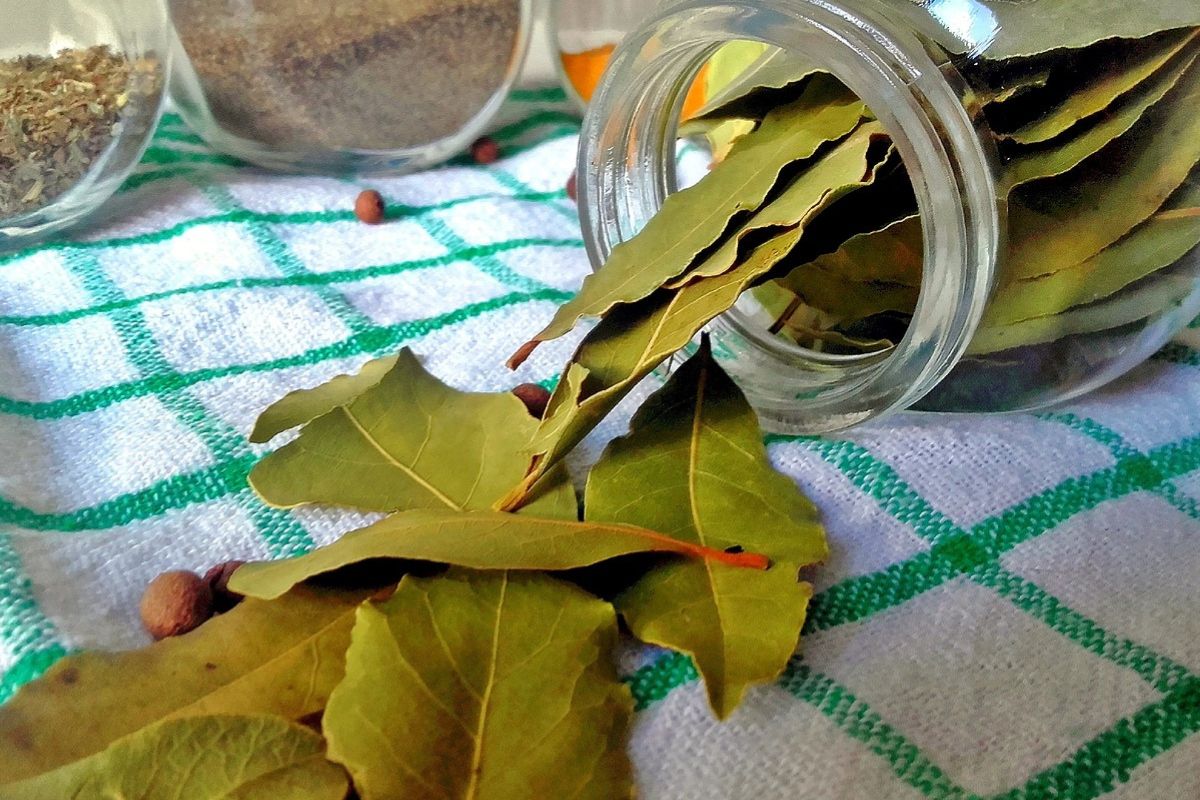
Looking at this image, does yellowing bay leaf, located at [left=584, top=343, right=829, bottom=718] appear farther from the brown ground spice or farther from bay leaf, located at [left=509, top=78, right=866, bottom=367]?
the brown ground spice

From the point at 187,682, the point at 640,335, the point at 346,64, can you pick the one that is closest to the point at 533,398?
the point at 640,335

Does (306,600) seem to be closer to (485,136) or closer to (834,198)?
(834,198)

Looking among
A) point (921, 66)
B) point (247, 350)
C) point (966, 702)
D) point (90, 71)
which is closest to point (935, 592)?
point (966, 702)

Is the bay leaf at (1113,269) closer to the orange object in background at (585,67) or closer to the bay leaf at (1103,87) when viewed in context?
the bay leaf at (1103,87)

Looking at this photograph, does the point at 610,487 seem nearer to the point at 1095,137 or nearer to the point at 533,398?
the point at 533,398

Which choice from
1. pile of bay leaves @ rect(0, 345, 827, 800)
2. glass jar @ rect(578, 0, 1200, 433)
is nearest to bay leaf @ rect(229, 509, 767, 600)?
pile of bay leaves @ rect(0, 345, 827, 800)

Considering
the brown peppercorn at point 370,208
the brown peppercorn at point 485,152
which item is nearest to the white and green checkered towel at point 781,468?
the brown peppercorn at point 370,208
